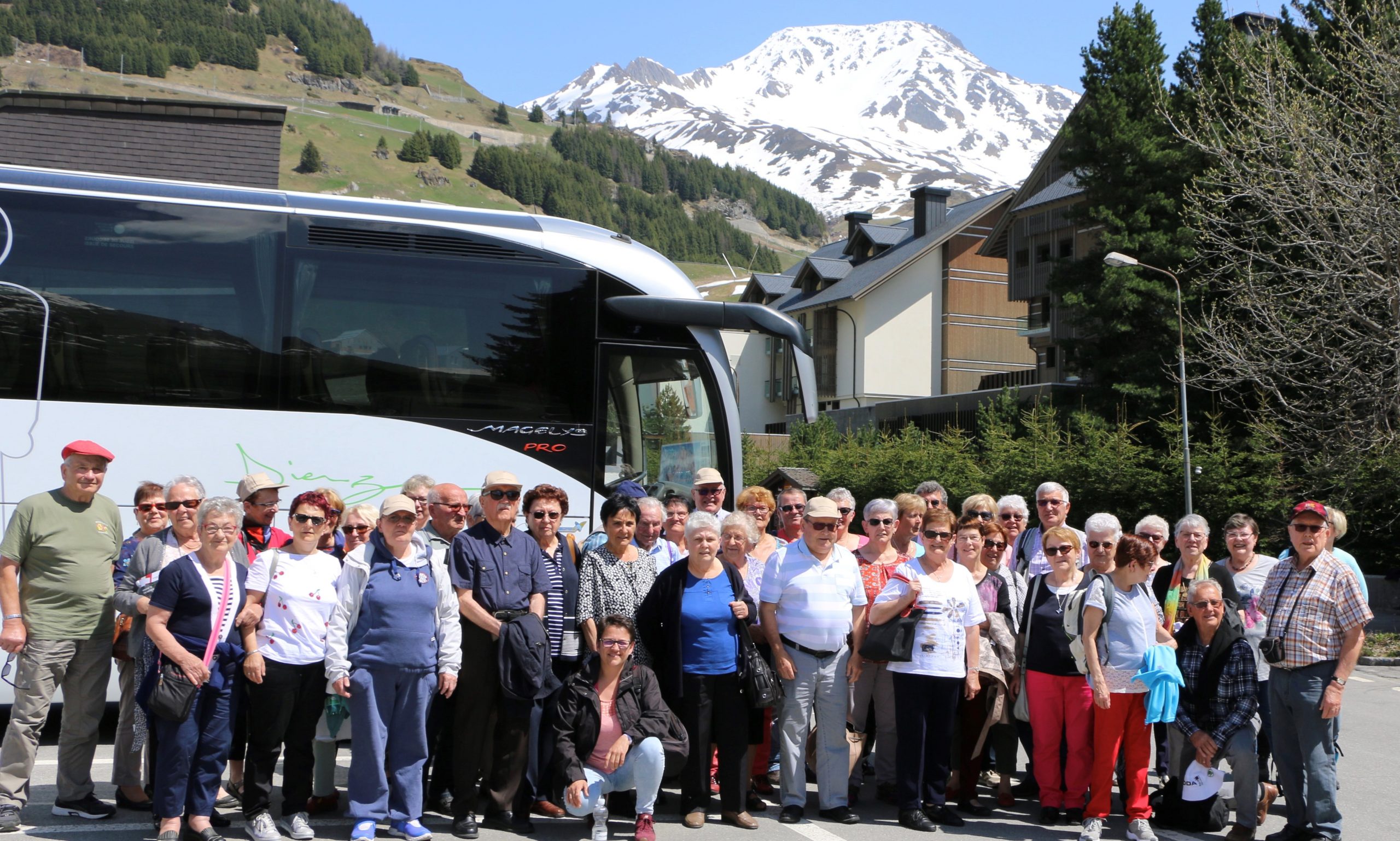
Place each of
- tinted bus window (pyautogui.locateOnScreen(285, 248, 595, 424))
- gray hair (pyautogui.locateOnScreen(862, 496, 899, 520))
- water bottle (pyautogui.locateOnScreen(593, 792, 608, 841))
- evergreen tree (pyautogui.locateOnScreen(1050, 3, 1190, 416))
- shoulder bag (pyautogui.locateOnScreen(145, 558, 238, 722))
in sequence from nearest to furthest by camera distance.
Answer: shoulder bag (pyautogui.locateOnScreen(145, 558, 238, 722))
water bottle (pyautogui.locateOnScreen(593, 792, 608, 841))
gray hair (pyautogui.locateOnScreen(862, 496, 899, 520))
tinted bus window (pyautogui.locateOnScreen(285, 248, 595, 424))
evergreen tree (pyautogui.locateOnScreen(1050, 3, 1190, 416))

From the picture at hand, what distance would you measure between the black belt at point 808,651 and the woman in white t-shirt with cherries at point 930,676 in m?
0.29

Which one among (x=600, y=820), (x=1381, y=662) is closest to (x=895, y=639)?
(x=600, y=820)

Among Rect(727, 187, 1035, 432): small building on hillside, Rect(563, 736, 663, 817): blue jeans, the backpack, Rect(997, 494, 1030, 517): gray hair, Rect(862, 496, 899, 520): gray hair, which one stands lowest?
Rect(563, 736, 663, 817): blue jeans

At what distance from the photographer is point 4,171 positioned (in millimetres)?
8742

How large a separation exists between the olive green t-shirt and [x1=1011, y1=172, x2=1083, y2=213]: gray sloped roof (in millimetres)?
40731

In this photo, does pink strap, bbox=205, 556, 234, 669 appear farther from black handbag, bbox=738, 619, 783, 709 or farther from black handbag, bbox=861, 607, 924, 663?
black handbag, bbox=861, 607, 924, 663

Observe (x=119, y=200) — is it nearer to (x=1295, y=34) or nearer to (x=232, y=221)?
(x=232, y=221)

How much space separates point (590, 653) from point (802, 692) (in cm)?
126

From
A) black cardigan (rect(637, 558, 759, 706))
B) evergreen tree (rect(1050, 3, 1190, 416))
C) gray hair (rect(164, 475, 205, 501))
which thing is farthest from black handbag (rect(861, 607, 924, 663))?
evergreen tree (rect(1050, 3, 1190, 416))

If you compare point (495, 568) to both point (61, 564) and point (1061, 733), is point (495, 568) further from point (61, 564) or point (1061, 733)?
point (1061, 733)

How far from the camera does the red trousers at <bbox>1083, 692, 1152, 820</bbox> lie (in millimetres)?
Result: 6676

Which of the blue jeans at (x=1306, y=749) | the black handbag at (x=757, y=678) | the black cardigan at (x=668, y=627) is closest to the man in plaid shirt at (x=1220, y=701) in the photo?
the blue jeans at (x=1306, y=749)

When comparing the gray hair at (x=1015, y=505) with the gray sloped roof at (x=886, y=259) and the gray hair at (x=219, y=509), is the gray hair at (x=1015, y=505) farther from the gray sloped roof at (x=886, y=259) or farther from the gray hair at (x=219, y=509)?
the gray sloped roof at (x=886, y=259)

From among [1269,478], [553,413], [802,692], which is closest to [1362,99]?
[1269,478]
